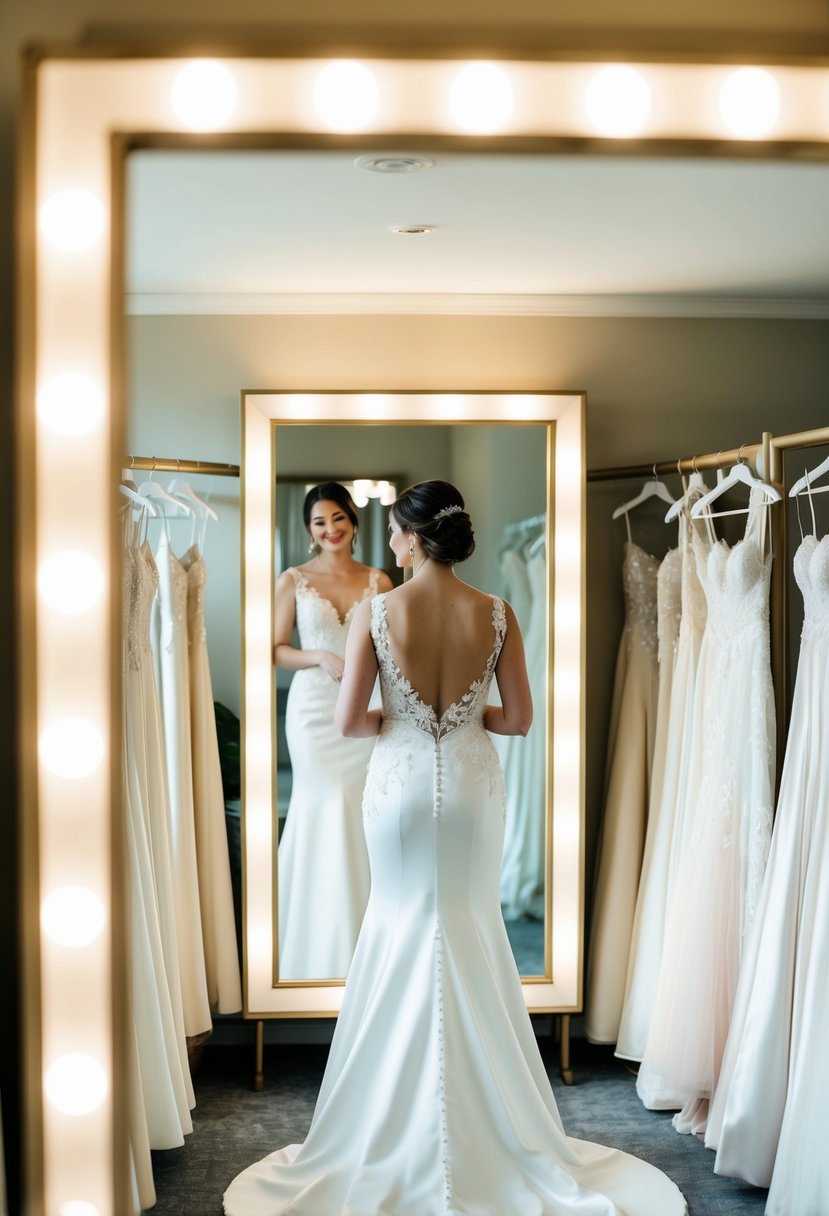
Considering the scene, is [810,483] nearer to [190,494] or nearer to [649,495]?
[649,495]

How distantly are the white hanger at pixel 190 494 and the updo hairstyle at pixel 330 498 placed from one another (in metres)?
0.18

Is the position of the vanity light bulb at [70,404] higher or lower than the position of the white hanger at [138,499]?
higher

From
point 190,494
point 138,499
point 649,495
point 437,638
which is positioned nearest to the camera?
point 138,499

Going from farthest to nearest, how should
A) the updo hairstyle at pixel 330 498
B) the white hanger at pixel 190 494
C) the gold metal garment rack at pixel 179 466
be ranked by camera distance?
the updo hairstyle at pixel 330 498 < the white hanger at pixel 190 494 < the gold metal garment rack at pixel 179 466

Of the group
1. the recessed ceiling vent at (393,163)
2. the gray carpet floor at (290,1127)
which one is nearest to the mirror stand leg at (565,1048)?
the gray carpet floor at (290,1127)

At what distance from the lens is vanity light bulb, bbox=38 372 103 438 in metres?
1.47

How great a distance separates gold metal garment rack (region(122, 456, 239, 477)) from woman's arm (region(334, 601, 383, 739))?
42cm

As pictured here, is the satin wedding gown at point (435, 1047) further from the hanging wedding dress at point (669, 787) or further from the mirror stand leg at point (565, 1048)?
the hanging wedding dress at point (669, 787)

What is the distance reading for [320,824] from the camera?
2201mm

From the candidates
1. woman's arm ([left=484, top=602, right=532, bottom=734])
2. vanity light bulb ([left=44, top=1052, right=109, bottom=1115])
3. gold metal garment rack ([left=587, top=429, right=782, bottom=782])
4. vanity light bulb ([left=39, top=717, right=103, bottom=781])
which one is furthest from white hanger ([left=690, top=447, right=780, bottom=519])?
vanity light bulb ([left=44, top=1052, right=109, bottom=1115])

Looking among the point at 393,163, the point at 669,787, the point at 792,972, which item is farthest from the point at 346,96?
the point at 669,787

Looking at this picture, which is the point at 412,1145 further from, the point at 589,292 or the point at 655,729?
the point at 589,292

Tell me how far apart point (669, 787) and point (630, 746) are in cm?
16

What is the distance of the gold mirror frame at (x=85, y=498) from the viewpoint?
147 centimetres
